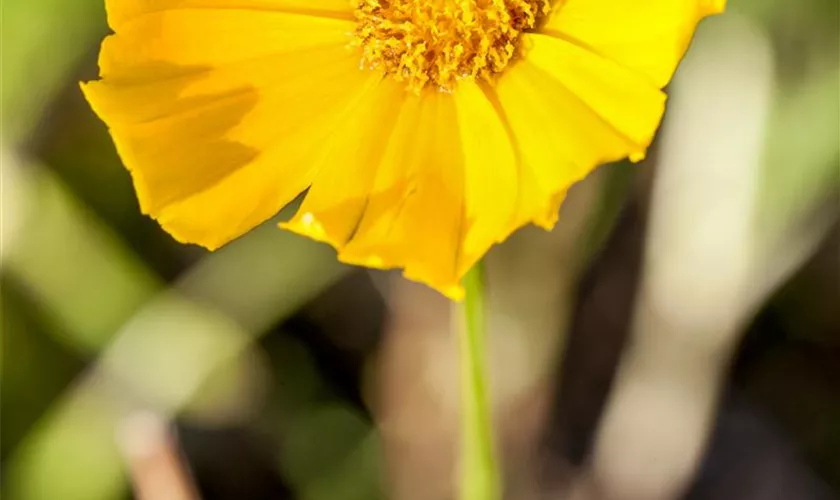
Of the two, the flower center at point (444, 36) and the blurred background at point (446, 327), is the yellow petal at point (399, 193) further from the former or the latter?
the blurred background at point (446, 327)

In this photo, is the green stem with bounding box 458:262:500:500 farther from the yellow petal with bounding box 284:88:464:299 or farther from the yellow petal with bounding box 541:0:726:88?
the yellow petal with bounding box 541:0:726:88

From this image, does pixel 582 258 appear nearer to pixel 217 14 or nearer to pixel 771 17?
pixel 771 17

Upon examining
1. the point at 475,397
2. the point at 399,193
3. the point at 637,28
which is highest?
the point at 637,28

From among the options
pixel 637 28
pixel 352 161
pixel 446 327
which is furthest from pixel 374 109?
pixel 446 327

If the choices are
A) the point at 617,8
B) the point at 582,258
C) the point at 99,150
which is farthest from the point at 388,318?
the point at 617,8

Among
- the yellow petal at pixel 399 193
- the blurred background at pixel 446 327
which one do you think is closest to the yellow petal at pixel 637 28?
the yellow petal at pixel 399 193

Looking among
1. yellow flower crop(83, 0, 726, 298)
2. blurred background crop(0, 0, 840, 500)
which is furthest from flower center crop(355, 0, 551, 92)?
blurred background crop(0, 0, 840, 500)

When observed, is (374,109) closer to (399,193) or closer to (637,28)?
(399,193)
